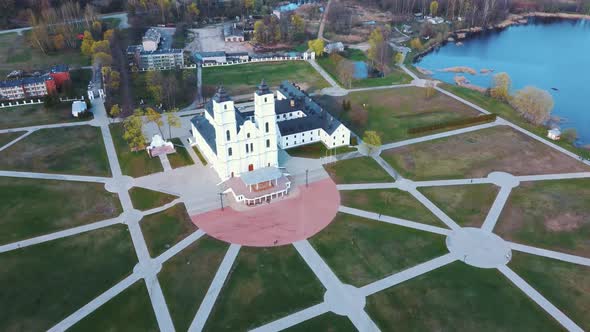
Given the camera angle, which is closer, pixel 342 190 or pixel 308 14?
pixel 342 190

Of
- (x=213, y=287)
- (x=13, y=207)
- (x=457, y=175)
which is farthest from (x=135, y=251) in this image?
(x=457, y=175)

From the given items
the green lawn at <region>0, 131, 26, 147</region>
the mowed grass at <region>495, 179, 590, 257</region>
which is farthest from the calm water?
the green lawn at <region>0, 131, 26, 147</region>

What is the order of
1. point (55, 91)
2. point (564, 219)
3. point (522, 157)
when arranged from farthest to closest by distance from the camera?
point (55, 91) → point (522, 157) → point (564, 219)

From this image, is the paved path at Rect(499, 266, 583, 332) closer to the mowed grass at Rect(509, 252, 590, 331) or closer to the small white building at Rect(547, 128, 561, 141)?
the mowed grass at Rect(509, 252, 590, 331)

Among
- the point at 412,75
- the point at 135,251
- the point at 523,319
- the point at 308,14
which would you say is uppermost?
the point at 308,14

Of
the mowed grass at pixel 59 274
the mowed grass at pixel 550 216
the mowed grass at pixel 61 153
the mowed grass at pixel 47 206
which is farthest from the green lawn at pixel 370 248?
the mowed grass at pixel 61 153

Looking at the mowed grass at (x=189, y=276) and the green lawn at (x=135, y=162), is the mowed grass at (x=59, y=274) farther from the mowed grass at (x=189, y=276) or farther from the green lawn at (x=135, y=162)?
the green lawn at (x=135, y=162)

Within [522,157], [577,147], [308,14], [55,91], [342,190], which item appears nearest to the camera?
[342,190]

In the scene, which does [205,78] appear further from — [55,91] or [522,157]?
[522,157]
